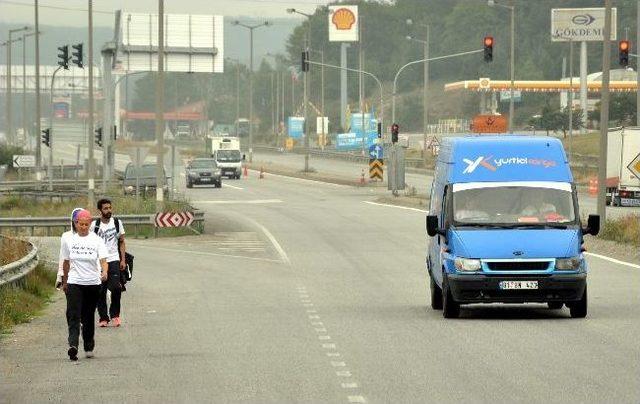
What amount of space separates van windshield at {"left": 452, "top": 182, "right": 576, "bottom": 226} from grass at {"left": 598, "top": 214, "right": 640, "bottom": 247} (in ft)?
51.8

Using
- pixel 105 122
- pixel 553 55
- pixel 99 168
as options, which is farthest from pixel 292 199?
pixel 553 55

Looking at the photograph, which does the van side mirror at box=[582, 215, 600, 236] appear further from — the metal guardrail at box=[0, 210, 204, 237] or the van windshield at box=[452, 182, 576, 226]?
the metal guardrail at box=[0, 210, 204, 237]

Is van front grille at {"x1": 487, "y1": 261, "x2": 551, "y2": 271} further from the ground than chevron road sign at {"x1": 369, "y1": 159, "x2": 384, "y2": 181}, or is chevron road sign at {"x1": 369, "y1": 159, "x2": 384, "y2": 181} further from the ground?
van front grille at {"x1": 487, "y1": 261, "x2": 551, "y2": 271}

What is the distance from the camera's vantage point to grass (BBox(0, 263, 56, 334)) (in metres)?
22.1

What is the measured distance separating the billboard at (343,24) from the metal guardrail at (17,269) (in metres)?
126

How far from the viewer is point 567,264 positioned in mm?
20672

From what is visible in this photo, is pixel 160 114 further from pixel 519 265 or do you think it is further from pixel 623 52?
pixel 519 265

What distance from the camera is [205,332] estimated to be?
19844 mm

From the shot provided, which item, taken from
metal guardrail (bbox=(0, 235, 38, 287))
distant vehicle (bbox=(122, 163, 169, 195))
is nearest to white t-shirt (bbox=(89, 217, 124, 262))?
metal guardrail (bbox=(0, 235, 38, 287))

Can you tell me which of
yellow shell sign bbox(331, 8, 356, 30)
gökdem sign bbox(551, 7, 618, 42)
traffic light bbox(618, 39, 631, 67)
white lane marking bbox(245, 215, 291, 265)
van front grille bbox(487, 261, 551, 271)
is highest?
yellow shell sign bbox(331, 8, 356, 30)

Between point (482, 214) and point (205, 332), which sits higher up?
point (482, 214)

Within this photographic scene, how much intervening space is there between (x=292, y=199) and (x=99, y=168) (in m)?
30.9

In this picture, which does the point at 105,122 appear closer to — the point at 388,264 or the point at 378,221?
the point at 378,221

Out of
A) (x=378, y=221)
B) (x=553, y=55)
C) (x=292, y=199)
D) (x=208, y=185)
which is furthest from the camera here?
(x=553, y=55)
